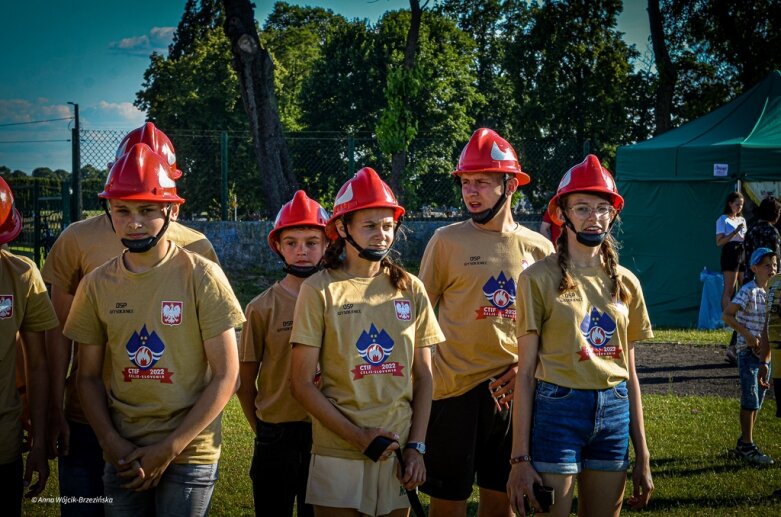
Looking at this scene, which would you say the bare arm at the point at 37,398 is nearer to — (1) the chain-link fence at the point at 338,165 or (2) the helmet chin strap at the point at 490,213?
(2) the helmet chin strap at the point at 490,213

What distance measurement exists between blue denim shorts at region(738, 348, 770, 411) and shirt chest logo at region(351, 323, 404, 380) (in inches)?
176

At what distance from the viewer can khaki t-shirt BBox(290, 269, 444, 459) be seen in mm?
3432

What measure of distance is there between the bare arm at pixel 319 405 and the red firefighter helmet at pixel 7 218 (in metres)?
1.47

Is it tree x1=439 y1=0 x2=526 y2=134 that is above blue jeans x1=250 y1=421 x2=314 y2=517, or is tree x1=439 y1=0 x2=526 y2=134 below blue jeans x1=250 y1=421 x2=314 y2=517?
above

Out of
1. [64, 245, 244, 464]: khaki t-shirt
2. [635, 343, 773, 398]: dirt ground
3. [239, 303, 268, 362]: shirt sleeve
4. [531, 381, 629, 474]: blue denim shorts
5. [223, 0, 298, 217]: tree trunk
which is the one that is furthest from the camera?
[223, 0, 298, 217]: tree trunk

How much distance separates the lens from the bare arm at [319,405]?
3322 mm

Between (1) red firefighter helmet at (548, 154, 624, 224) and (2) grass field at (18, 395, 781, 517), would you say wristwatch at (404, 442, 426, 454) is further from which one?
(2) grass field at (18, 395, 781, 517)

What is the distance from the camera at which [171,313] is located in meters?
3.33

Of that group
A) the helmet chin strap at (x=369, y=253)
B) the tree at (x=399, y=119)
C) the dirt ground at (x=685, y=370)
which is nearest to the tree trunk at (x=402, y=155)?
the tree at (x=399, y=119)

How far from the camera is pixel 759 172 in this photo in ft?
43.4

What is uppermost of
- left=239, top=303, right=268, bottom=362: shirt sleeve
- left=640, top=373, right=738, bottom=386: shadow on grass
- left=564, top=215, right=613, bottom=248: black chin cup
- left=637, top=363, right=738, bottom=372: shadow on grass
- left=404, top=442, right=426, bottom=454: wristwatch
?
left=564, top=215, right=613, bottom=248: black chin cup

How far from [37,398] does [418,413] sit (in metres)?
1.78

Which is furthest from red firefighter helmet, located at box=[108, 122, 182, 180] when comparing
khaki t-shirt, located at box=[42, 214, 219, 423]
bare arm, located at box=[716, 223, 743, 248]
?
bare arm, located at box=[716, 223, 743, 248]

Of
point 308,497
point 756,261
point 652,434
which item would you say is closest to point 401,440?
point 308,497
